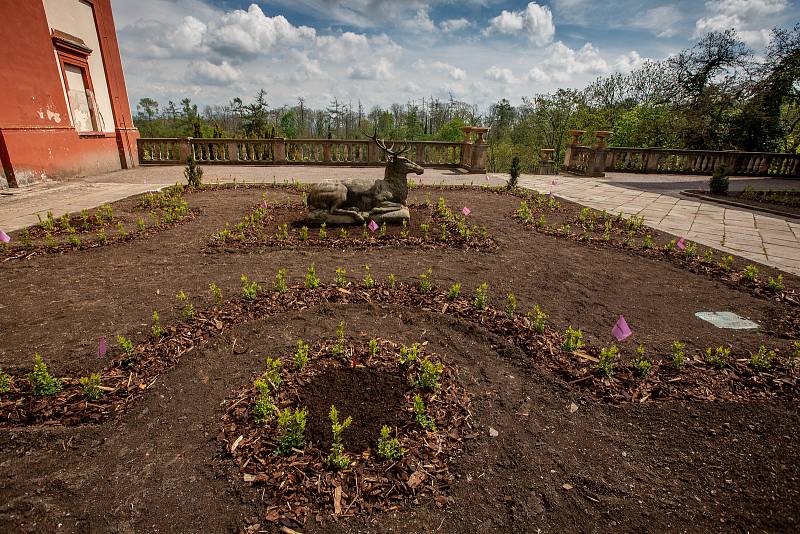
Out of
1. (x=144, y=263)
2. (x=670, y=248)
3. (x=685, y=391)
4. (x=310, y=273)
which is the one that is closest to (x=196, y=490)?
(x=310, y=273)

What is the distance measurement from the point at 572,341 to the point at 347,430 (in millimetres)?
2370

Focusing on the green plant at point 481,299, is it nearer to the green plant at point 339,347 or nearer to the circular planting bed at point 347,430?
the circular planting bed at point 347,430

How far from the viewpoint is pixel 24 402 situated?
112 inches

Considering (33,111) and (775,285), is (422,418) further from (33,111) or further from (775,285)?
(33,111)

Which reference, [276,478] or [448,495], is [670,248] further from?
[276,478]

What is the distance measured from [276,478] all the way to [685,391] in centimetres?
330

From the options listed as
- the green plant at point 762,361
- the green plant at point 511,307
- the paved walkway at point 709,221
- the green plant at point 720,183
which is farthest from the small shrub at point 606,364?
the green plant at point 720,183

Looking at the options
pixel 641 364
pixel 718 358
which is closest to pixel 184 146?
pixel 641 364

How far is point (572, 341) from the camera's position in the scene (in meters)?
3.67

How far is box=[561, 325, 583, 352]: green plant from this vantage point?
366 cm

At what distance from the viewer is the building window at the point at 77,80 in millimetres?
13241

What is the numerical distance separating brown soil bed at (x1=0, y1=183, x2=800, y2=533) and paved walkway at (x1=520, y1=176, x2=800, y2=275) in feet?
5.34

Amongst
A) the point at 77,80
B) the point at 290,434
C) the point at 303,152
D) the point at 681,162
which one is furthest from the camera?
the point at 303,152

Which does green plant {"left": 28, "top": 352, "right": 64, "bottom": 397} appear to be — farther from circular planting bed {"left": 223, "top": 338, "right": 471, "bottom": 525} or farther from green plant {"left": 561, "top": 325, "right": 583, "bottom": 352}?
green plant {"left": 561, "top": 325, "right": 583, "bottom": 352}
